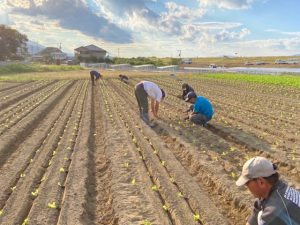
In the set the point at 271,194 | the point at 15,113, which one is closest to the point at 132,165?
the point at 271,194

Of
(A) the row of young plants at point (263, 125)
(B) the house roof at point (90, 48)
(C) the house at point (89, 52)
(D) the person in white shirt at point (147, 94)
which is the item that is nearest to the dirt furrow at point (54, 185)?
(D) the person in white shirt at point (147, 94)

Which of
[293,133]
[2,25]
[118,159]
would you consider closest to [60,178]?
[118,159]

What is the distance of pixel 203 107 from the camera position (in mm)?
13219

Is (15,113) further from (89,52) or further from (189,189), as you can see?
(89,52)

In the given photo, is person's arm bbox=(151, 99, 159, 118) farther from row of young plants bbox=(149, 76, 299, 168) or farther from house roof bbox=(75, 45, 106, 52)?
house roof bbox=(75, 45, 106, 52)

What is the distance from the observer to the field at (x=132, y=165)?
650 centimetres

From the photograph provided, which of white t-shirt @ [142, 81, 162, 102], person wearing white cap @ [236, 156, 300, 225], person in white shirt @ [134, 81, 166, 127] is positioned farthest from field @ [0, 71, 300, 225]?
person wearing white cap @ [236, 156, 300, 225]

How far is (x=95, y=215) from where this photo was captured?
6.62m

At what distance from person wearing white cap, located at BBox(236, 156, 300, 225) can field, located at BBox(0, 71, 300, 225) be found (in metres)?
2.65

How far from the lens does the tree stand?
8031 cm

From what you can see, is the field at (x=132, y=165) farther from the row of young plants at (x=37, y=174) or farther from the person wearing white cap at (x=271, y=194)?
the person wearing white cap at (x=271, y=194)

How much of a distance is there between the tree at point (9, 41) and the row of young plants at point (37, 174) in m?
72.7

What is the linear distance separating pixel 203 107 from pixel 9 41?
252ft

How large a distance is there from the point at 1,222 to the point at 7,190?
1.56 meters
